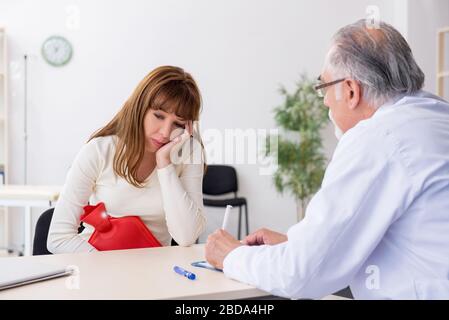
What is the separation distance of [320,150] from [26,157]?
10.5ft

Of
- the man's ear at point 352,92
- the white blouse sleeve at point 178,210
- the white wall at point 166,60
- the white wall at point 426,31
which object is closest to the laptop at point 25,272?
the white blouse sleeve at point 178,210

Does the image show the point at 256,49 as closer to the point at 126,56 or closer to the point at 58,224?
the point at 126,56

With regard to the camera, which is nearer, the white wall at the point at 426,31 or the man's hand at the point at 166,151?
the man's hand at the point at 166,151

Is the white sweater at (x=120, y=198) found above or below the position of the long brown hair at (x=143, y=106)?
below

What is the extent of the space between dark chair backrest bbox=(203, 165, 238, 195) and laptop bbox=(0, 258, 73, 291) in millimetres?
4145

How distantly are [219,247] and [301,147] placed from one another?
13.6 ft

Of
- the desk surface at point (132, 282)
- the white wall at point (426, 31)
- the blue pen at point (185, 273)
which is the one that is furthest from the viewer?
the white wall at point (426, 31)

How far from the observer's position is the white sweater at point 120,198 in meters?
1.86

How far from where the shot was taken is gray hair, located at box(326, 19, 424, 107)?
1215 mm

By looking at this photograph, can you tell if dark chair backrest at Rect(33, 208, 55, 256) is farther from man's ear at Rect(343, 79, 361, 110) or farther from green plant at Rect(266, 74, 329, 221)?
green plant at Rect(266, 74, 329, 221)

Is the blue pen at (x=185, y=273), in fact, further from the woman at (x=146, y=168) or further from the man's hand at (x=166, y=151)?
the man's hand at (x=166, y=151)

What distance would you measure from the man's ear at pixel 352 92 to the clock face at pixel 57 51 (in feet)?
15.9

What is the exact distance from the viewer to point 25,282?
1.29 m

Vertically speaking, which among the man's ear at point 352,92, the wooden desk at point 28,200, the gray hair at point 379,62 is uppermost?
the gray hair at point 379,62
